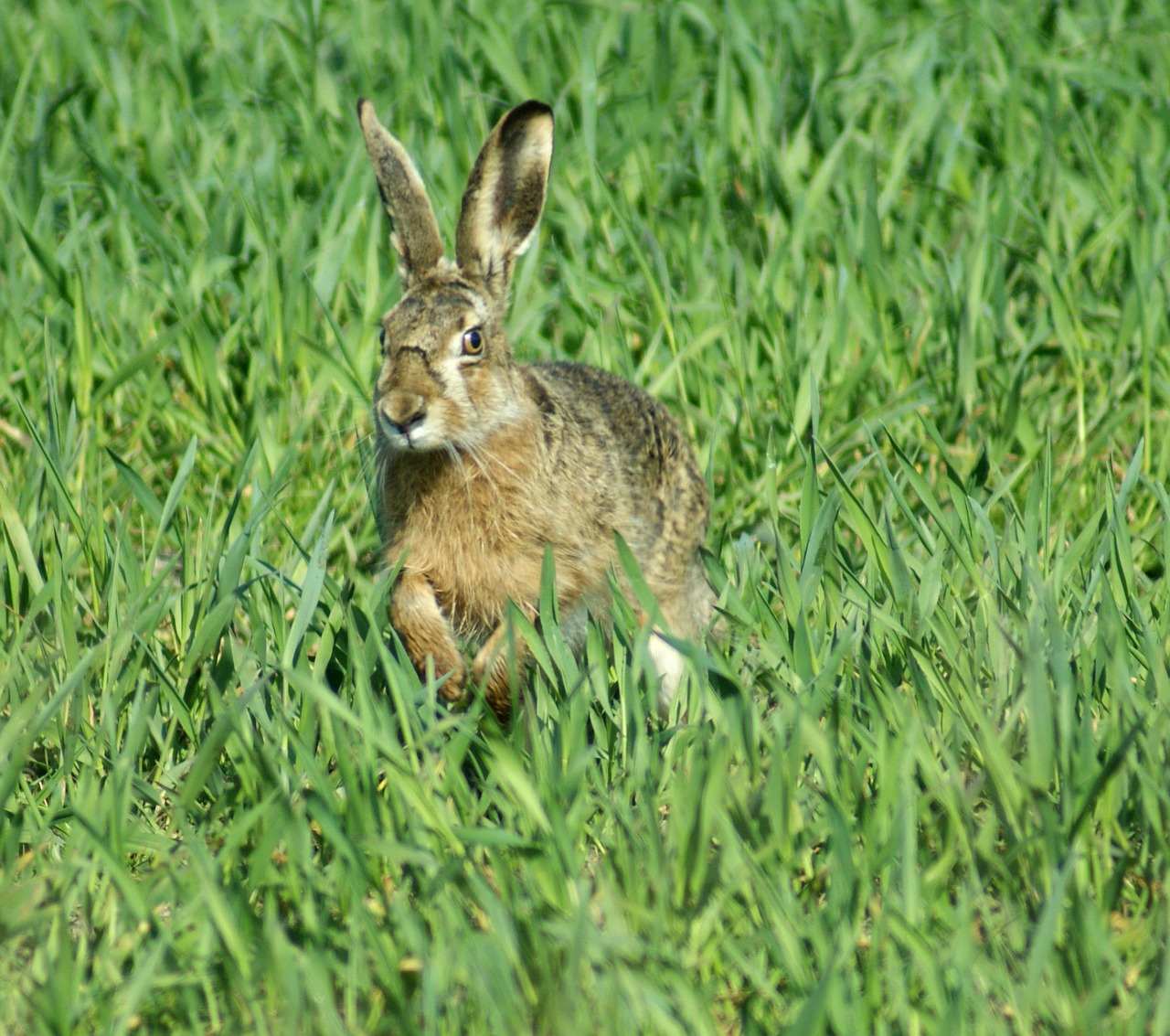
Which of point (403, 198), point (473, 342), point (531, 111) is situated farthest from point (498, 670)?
point (531, 111)

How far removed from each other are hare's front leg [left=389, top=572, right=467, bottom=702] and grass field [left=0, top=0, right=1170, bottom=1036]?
114mm

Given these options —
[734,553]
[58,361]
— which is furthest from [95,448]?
[734,553]

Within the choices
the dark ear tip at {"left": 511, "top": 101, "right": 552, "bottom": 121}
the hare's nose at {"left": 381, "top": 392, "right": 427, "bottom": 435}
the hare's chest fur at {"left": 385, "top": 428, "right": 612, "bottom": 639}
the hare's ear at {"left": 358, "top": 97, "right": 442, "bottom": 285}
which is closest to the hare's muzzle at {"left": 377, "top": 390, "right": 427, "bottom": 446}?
the hare's nose at {"left": 381, "top": 392, "right": 427, "bottom": 435}

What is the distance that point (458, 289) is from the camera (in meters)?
4.07

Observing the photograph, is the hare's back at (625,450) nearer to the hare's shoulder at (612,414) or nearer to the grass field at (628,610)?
the hare's shoulder at (612,414)

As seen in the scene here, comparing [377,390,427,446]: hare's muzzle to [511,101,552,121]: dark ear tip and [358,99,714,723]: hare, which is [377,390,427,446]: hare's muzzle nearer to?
[358,99,714,723]: hare

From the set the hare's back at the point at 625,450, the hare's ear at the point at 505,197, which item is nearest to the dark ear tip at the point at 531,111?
the hare's ear at the point at 505,197

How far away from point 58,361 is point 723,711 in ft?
9.52

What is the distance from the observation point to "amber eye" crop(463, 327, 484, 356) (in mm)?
3955

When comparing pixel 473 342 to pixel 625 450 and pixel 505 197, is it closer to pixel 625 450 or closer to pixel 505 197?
pixel 505 197

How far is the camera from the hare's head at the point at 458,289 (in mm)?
3791

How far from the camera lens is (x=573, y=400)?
14.7 feet

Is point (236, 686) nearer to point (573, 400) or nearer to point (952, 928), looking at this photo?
point (573, 400)

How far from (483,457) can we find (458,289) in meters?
0.46
